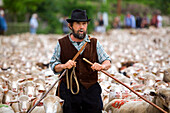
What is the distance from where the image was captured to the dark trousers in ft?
12.2

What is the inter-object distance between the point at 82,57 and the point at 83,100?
56 cm

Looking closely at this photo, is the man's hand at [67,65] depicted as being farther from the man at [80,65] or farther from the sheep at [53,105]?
the sheep at [53,105]

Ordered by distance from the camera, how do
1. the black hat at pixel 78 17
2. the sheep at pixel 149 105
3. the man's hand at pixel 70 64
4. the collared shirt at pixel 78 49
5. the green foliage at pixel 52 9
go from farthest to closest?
the green foliage at pixel 52 9, the collared shirt at pixel 78 49, the black hat at pixel 78 17, the man's hand at pixel 70 64, the sheep at pixel 149 105

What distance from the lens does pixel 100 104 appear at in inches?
149

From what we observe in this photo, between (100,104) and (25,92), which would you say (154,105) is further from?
(25,92)

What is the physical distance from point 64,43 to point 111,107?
1.29 m

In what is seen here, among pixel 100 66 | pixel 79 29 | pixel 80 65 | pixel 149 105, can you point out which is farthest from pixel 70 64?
pixel 149 105

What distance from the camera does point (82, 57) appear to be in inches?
147

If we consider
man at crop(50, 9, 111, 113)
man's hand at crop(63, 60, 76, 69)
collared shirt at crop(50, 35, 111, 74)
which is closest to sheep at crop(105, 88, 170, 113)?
man at crop(50, 9, 111, 113)

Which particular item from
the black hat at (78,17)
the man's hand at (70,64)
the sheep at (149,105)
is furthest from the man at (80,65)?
the sheep at (149,105)

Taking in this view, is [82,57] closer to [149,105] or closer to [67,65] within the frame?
[67,65]

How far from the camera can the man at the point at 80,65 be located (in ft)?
12.2

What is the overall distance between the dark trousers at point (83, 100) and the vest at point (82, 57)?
9 cm

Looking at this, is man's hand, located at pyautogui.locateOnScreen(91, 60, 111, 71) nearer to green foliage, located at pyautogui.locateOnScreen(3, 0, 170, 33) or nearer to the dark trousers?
the dark trousers
